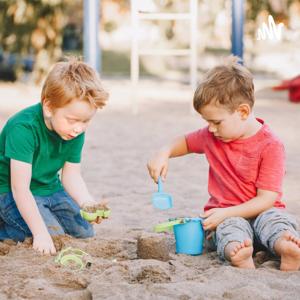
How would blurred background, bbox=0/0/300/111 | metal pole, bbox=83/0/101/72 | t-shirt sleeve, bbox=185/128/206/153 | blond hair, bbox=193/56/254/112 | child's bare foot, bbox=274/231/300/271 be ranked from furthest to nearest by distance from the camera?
blurred background, bbox=0/0/300/111 < metal pole, bbox=83/0/101/72 < t-shirt sleeve, bbox=185/128/206/153 < blond hair, bbox=193/56/254/112 < child's bare foot, bbox=274/231/300/271

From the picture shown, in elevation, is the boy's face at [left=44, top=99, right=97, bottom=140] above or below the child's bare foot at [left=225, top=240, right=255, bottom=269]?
above

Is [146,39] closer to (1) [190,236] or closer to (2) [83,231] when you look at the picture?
(2) [83,231]

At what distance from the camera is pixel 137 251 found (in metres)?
2.62

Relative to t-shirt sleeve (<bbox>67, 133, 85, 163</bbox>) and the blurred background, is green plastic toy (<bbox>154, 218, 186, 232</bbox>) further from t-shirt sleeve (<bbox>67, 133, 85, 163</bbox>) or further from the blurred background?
the blurred background

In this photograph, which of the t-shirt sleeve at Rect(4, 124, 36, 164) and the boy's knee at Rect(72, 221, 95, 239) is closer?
the t-shirt sleeve at Rect(4, 124, 36, 164)

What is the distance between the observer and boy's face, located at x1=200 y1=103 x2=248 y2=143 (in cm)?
264

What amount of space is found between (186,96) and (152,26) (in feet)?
21.2

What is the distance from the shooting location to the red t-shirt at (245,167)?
2695 millimetres

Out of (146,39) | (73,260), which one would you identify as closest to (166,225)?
(73,260)

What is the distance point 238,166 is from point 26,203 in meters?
0.82

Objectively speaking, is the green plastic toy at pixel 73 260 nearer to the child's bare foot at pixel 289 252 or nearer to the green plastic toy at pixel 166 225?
the green plastic toy at pixel 166 225

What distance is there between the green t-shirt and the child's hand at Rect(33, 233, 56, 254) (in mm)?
289

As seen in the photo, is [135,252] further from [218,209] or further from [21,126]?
[21,126]

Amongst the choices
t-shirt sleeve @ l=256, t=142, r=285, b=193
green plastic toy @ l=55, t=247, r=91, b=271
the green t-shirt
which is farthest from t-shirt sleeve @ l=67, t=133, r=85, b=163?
t-shirt sleeve @ l=256, t=142, r=285, b=193
